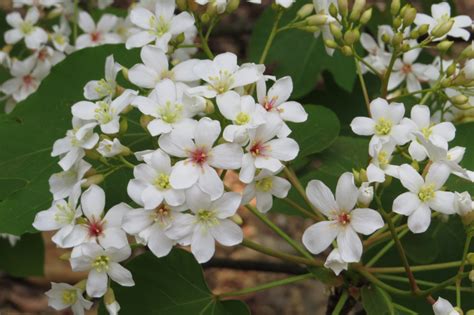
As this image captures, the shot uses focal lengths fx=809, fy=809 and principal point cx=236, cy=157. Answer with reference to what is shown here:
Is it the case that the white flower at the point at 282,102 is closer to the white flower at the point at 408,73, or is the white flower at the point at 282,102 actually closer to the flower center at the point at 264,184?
the flower center at the point at 264,184

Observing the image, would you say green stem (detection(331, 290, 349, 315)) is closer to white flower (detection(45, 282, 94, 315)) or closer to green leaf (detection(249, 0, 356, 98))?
white flower (detection(45, 282, 94, 315))

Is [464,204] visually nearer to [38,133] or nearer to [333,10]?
[333,10]

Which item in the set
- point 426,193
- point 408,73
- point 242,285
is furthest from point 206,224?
point 242,285

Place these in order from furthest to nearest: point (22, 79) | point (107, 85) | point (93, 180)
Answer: point (22, 79), point (107, 85), point (93, 180)

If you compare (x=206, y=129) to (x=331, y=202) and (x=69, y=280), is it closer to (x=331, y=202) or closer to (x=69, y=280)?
(x=331, y=202)

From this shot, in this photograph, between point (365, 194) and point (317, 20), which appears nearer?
point (365, 194)

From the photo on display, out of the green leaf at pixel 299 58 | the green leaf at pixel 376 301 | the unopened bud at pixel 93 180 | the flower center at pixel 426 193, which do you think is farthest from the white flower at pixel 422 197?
the green leaf at pixel 299 58
